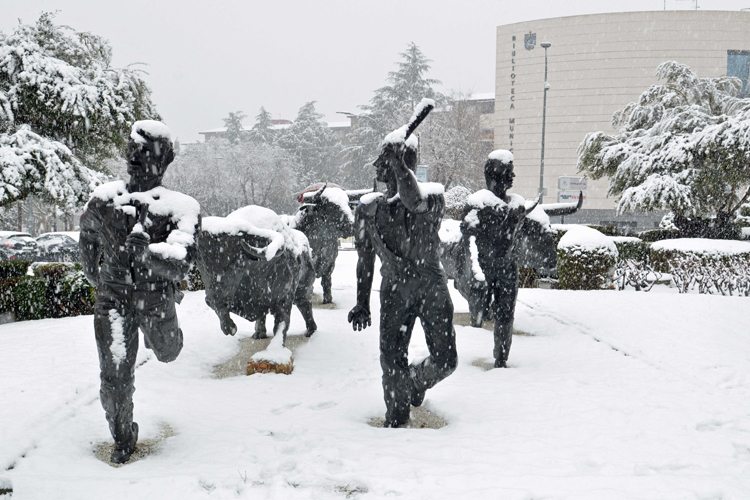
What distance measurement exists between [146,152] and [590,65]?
5190 centimetres

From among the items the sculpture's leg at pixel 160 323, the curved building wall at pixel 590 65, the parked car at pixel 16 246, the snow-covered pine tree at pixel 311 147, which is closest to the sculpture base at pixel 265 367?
the sculpture's leg at pixel 160 323

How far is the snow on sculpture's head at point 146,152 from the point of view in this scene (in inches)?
146

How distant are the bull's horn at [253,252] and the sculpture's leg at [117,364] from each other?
218cm

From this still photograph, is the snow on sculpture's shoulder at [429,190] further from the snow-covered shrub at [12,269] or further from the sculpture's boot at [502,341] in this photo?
the snow-covered shrub at [12,269]

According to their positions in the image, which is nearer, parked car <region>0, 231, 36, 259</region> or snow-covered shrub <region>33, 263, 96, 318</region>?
snow-covered shrub <region>33, 263, 96, 318</region>

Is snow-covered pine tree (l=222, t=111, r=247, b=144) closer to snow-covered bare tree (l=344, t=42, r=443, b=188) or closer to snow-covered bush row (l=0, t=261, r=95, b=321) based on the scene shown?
snow-covered bare tree (l=344, t=42, r=443, b=188)

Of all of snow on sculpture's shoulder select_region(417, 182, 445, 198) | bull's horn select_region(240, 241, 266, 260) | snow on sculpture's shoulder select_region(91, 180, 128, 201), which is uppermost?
snow on sculpture's shoulder select_region(417, 182, 445, 198)

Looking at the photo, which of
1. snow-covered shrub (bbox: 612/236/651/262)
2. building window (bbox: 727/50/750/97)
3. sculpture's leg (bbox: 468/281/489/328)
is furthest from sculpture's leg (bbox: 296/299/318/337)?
building window (bbox: 727/50/750/97)

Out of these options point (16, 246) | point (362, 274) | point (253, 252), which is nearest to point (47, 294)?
point (253, 252)

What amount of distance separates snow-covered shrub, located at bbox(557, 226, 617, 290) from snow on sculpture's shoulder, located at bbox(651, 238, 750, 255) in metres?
3.90

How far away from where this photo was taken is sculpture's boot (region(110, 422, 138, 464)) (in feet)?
12.3

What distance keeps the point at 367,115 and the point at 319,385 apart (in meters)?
38.2

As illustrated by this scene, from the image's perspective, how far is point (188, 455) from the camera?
12.8ft

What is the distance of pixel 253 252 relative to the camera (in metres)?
5.89
